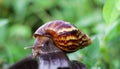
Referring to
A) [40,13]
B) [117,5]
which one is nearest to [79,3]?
[40,13]

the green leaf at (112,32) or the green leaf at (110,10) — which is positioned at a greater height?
the green leaf at (112,32)

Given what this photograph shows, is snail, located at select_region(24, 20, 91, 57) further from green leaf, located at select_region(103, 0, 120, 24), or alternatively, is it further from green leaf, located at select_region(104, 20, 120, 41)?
green leaf, located at select_region(104, 20, 120, 41)

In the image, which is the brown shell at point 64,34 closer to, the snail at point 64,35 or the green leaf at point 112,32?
the snail at point 64,35

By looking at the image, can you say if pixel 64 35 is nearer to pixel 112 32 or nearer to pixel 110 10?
pixel 110 10

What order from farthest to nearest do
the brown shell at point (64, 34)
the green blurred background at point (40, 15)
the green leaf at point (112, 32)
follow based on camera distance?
the green blurred background at point (40, 15) < the green leaf at point (112, 32) < the brown shell at point (64, 34)

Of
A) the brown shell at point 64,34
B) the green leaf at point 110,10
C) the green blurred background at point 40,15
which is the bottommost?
the brown shell at point 64,34

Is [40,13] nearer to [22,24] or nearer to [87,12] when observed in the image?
[22,24]

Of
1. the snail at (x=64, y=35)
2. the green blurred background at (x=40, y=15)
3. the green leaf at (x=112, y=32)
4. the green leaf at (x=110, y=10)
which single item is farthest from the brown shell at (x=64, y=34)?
the green blurred background at (x=40, y=15)

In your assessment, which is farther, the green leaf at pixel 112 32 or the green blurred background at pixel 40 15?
the green blurred background at pixel 40 15
